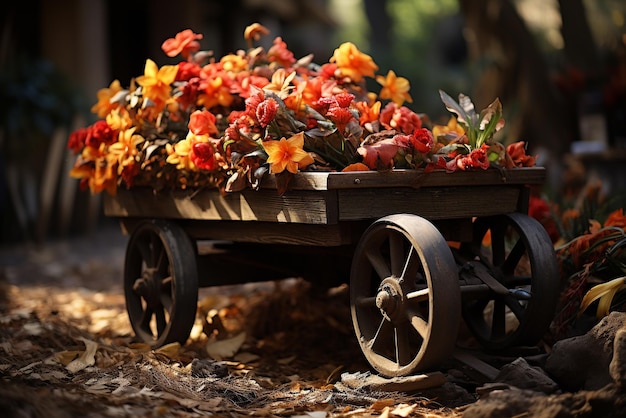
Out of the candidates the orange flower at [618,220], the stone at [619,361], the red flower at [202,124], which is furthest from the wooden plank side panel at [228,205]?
the orange flower at [618,220]

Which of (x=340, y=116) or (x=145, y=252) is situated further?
(x=145, y=252)

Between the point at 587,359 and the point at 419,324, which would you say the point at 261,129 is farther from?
the point at 587,359

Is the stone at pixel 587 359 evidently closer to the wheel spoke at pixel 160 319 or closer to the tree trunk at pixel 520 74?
the wheel spoke at pixel 160 319

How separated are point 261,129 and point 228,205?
0.39m

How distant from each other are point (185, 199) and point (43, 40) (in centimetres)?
658

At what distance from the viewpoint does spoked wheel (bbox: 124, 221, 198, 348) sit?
3789mm

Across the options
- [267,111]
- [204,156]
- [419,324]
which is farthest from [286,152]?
[419,324]

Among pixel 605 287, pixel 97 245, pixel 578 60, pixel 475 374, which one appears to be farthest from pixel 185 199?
pixel 578 60

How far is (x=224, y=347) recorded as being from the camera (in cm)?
401

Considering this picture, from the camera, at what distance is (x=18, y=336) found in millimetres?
3865

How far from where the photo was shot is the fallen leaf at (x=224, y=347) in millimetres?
3932

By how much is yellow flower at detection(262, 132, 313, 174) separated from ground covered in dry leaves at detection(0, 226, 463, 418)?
843 mm

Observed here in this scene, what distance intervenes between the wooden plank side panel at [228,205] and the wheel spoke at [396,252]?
0.23m

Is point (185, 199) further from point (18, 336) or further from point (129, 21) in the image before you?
point (129, 21)
